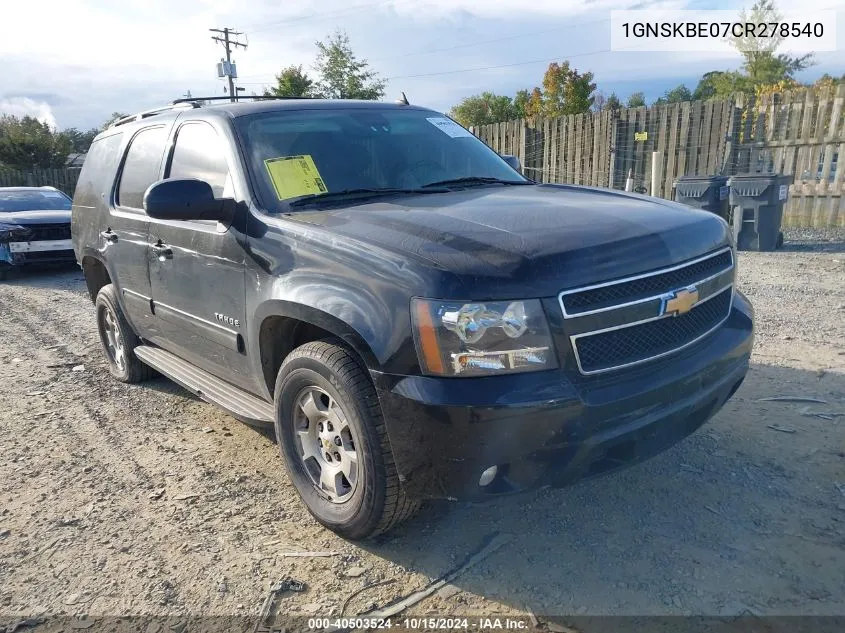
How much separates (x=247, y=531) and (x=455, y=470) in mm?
1286

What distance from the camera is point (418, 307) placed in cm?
234

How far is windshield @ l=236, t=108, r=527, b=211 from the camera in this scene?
332 cm

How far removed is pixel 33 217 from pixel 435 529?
10.6m

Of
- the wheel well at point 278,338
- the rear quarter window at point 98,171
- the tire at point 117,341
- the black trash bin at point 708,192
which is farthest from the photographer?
the black trash bin at point 708,192

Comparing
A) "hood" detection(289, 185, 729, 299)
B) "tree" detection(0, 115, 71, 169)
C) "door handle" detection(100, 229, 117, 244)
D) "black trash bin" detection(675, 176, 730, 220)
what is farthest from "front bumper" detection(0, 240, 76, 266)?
"tree" detection(0, 115, 71, 169)

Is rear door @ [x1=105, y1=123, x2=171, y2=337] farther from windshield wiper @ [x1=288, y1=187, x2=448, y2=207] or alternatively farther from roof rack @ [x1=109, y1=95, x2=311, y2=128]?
windshield wiper @ [x1=288, y1=187, x2=448, y2=207]

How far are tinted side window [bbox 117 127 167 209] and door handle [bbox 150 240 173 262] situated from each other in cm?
35

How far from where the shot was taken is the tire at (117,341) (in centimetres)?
502

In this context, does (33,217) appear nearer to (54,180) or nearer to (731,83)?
(54,180)

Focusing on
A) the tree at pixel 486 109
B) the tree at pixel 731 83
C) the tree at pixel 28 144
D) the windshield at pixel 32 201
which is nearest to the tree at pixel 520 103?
the tree at pixel 486 109

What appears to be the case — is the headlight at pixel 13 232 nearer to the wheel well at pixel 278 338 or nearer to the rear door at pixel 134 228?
the rear door at pixel 134 228

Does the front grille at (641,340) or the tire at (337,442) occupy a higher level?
the front grille at (641,340)

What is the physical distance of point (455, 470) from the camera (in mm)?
2354

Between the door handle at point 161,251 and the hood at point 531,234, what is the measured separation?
1218 mm
